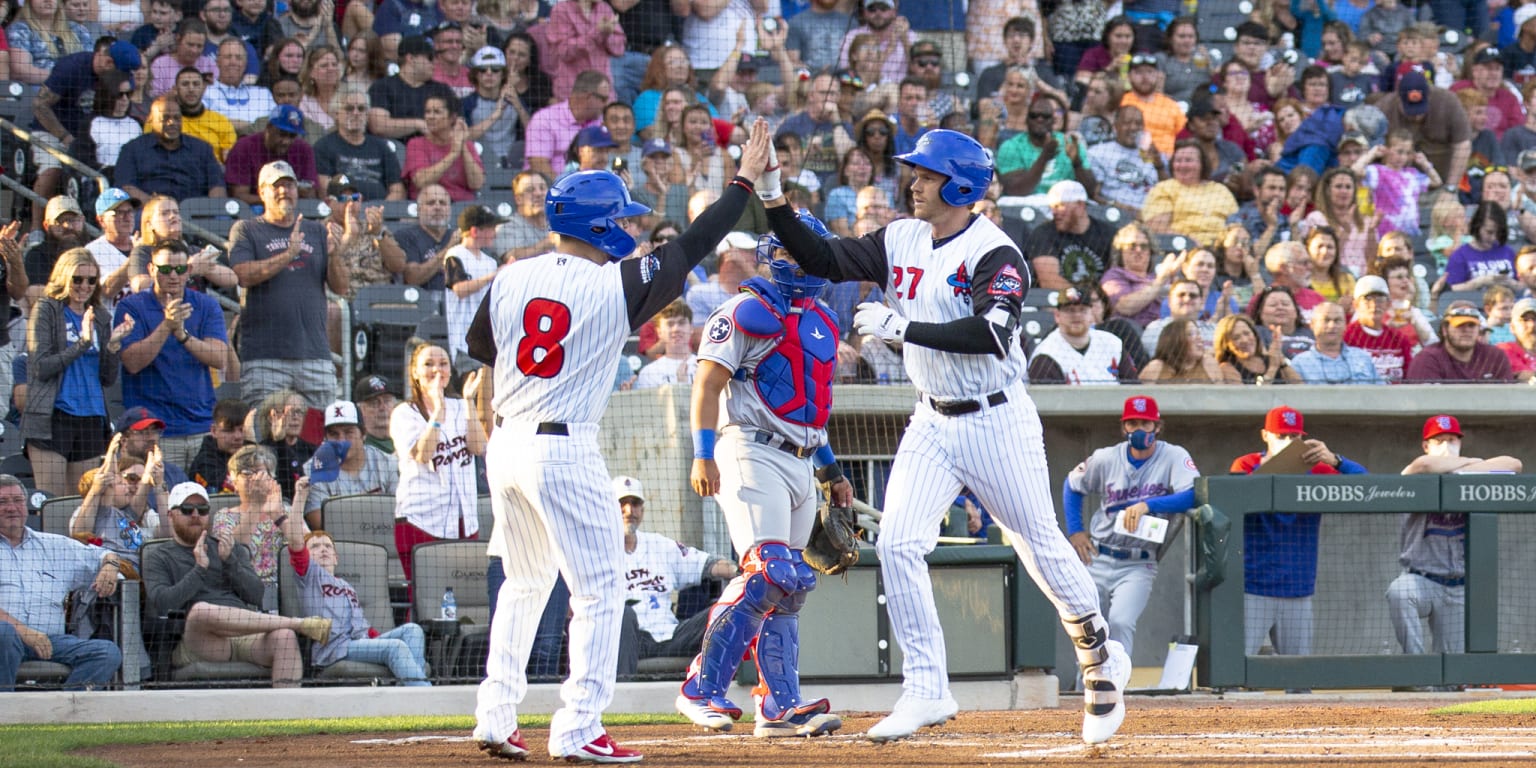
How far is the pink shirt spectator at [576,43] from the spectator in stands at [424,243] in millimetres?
2013

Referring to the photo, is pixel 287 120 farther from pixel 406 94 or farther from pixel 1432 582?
pixel 1432 582

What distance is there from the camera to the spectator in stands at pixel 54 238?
32.4 ft

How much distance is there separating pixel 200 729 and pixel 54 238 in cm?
380

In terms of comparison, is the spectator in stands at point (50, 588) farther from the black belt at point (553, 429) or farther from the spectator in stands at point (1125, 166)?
the spectator in stands at point (1125, 166)

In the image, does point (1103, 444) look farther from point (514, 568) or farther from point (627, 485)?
point (514, 568)

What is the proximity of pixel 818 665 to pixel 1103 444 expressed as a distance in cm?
328

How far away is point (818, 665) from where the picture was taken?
8.05 metres

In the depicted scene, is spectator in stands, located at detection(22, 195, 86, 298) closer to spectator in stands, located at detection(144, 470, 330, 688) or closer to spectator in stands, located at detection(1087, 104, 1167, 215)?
spectator in stands, located at detection(144, 470, 330, 688)

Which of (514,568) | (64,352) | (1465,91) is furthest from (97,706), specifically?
(1465,91)

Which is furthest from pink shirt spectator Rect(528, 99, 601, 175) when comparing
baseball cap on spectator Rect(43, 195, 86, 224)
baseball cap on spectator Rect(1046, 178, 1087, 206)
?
baseball cap on spectator Rect(43, 195, 86, 224)

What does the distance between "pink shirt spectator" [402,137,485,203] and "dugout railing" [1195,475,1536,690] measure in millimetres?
5029

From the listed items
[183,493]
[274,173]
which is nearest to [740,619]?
[183,493]

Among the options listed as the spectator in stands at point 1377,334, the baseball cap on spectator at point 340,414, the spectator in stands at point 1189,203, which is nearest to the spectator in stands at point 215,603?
the baseball cap on spectator at point 340,414

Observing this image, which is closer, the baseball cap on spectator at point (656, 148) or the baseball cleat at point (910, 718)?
the baseball cleat at point (910, 718)
